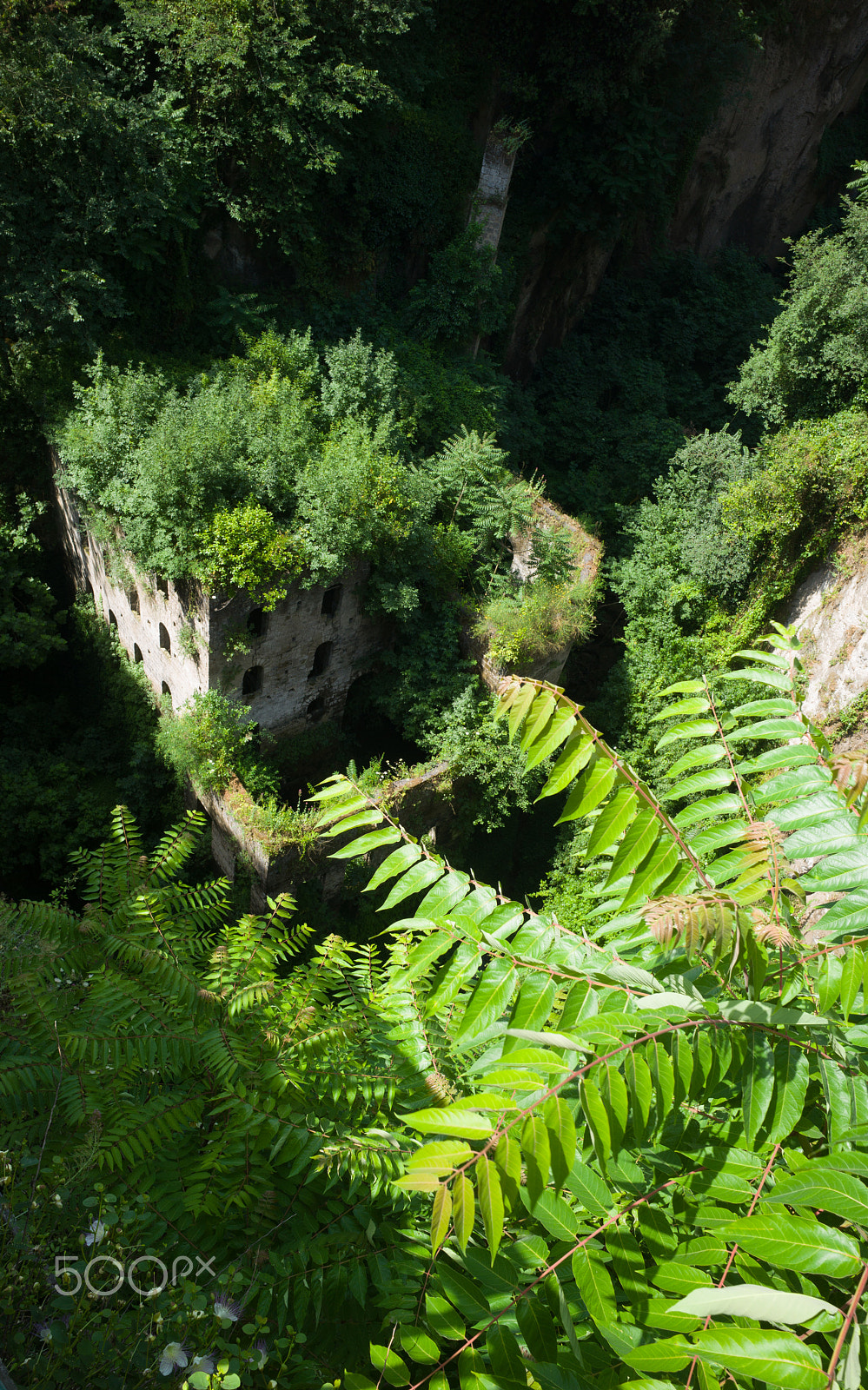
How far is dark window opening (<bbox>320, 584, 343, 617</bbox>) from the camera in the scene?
14062mm

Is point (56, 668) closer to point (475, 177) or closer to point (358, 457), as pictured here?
point (358, 457)

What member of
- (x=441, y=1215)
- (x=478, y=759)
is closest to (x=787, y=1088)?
(x=441, y=1215)

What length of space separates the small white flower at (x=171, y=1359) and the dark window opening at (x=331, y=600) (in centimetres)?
1217

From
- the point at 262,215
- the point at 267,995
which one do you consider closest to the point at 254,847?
the point at 267,995

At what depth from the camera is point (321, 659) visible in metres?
14.9

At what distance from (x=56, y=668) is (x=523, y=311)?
1535 cm

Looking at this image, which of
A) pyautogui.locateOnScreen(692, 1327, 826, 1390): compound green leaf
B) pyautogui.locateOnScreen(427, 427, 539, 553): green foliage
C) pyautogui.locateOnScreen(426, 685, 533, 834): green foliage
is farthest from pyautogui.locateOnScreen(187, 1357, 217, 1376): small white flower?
pyautogui.locateOnScreen(427, 427, 539, 553): green foliage

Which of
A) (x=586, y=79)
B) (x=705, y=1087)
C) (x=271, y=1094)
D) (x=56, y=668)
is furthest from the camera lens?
(x=586, y=79)

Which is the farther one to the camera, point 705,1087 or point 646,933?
point 646,933

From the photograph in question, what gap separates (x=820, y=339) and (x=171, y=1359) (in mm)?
19560

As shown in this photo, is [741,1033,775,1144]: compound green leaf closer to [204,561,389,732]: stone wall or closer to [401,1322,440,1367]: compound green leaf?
[401,1322,440,1367]: compound green leaf

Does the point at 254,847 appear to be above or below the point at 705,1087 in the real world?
below

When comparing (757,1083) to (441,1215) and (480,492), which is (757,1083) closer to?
(441,1215)

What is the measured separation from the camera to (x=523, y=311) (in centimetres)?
2205
